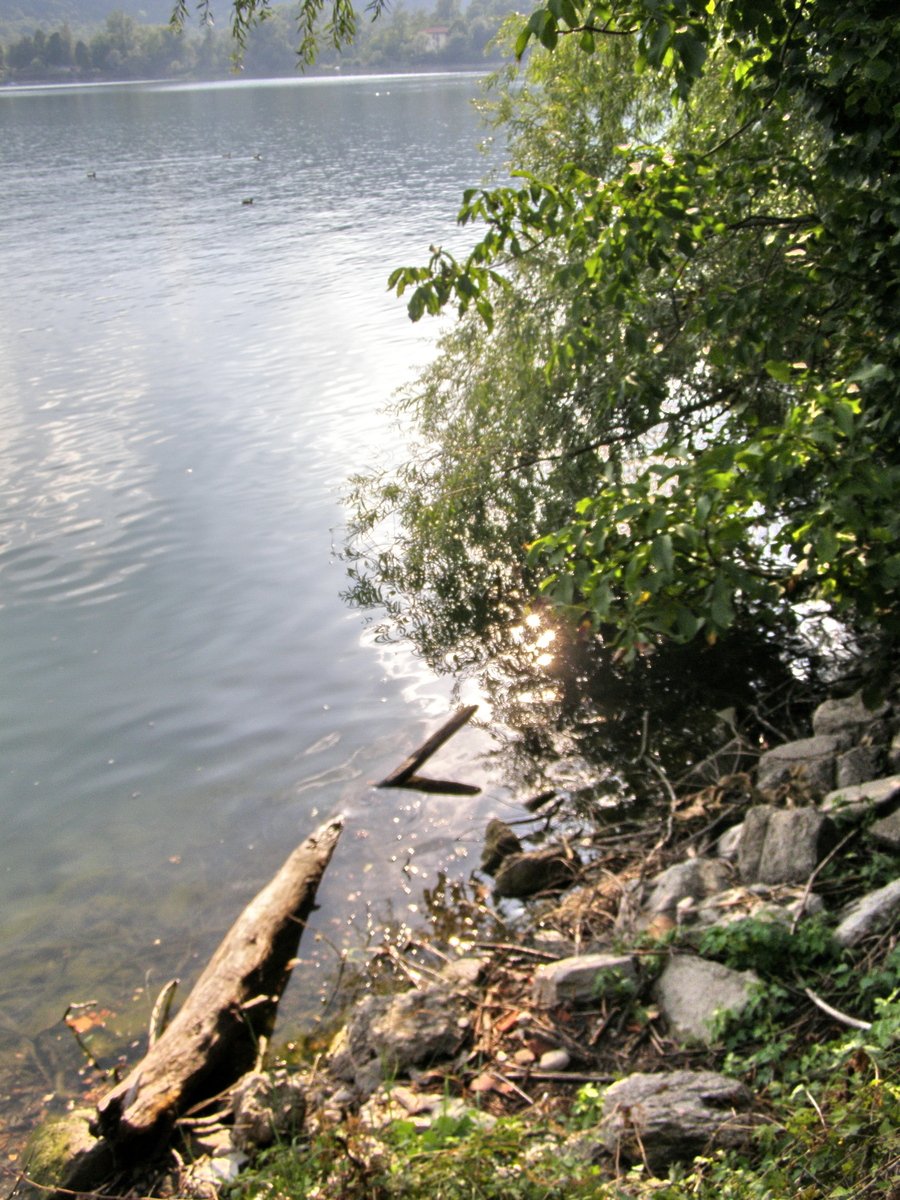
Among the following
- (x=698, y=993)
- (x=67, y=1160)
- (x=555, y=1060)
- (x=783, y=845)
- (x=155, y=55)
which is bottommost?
(x=67, y=1160)

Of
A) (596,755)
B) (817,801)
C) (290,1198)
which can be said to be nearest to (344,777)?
(596,755)

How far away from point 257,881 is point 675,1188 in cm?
448

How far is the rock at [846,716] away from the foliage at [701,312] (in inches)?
36.4

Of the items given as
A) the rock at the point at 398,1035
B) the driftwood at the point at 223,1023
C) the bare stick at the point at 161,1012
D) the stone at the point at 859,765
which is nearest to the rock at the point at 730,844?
the stone at the point at 859,765

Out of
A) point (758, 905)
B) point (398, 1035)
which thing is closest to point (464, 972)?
point (398, 1035)

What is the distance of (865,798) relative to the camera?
5766 mm

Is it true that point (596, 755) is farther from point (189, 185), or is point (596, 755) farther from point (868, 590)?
point (189, 185)

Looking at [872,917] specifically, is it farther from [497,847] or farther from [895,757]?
[497,847]

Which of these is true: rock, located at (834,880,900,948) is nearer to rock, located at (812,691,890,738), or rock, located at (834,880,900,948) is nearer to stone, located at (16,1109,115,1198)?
rock, located at (812,691,890,738)

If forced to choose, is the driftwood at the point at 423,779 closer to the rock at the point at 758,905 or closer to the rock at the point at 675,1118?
the rock at the point at 758,905

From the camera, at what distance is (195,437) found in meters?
16.3

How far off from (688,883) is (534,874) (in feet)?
4.39

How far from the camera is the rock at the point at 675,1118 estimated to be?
3748mm

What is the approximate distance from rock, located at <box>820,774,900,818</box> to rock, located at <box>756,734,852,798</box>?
52 cm
